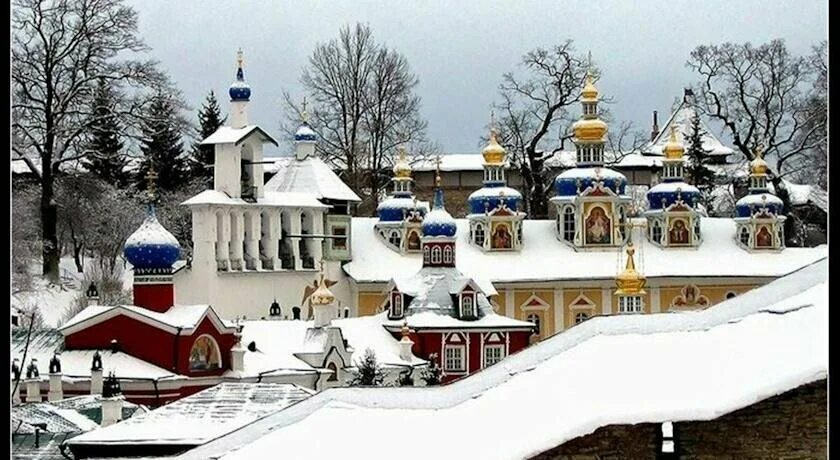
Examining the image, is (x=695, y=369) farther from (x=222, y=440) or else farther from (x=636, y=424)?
(x=222, y=440)

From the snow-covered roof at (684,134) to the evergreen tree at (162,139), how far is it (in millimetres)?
2180

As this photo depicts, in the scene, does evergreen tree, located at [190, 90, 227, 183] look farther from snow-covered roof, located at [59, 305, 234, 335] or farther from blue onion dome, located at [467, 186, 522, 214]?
blue onion dome, located at [467, 186, 522, 214]

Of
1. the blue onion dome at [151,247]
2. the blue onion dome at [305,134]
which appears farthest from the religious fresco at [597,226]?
the blue onion dome at [151,247]

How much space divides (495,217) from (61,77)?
27.1 ft

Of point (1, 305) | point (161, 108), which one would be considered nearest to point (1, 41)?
point (1, 305)

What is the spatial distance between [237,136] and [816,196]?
7.30 meters

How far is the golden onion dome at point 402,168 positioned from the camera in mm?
8498

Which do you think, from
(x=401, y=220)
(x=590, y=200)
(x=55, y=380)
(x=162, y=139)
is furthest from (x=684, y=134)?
(x=55, y=380)

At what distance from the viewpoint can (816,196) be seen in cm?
122

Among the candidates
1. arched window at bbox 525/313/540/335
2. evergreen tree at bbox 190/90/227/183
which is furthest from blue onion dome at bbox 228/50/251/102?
arched window at bbox 525/313/540/335

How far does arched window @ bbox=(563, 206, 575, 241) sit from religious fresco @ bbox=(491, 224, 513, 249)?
467mm

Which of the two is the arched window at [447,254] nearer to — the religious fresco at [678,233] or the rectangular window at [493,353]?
the rectangular window at [493,353]

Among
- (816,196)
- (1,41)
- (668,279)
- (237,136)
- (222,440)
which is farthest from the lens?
(668,279)

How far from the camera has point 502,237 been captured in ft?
37.0
